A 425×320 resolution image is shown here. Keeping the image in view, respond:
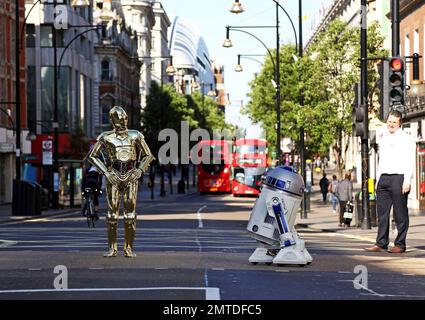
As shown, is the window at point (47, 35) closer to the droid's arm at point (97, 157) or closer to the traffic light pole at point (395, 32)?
the traffic light pole at point (395, 32)

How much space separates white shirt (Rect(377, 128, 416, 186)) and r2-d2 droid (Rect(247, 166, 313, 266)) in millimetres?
2651

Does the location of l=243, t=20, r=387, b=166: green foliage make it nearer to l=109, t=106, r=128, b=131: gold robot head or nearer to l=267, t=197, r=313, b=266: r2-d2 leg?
l=109, t=106, r=128, b=131: gold robot head

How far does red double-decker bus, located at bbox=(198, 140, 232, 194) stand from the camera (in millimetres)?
87312

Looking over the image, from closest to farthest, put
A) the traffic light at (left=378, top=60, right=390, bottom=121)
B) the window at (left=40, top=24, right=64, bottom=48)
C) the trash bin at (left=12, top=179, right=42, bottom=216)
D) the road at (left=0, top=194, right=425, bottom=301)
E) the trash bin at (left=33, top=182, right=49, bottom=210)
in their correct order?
the road at (left=0, top=194, right=425, bottom=301), the traffic light at (left=378, top=60, right=390, bottom=121), the trash bin at (left=12, top=179, right=42, bottom=216), the trash bin at (left=33, top=182, right=49, bottom=210), the window at (left=40, top=24, right=64, bottom=48)

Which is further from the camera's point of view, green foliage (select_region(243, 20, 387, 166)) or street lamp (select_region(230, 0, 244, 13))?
street lamp (select_region(230, 0, 244, 13))

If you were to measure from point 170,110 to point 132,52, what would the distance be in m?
23.1

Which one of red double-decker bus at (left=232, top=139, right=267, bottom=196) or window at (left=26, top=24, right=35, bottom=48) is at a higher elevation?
window at (left=26, top=24, right=35, bottom=48)

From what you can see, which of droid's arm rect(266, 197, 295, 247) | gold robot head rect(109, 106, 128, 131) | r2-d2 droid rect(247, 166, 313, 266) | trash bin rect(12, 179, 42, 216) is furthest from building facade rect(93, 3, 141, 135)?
droid's arm rect(266, 197, 295, 247)

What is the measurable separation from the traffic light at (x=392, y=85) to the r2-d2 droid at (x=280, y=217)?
10315 mm

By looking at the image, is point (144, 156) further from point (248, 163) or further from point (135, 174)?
point (248, 163)

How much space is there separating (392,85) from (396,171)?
8066 mm

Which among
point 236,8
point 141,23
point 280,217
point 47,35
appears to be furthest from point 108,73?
point 280,217

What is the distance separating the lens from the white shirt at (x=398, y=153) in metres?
16.7

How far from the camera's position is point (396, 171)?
16.9 m
